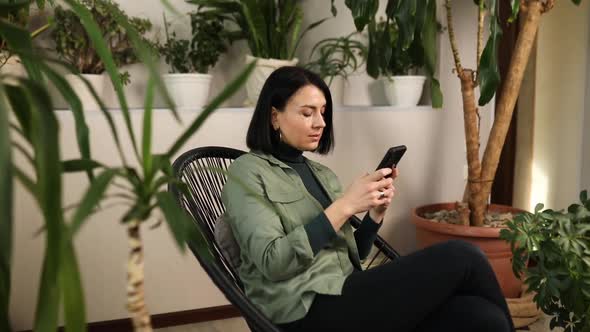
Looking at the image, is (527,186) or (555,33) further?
(527,186)

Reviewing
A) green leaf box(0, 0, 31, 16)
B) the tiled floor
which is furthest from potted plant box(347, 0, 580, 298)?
green leaf box(0, 0, 31, 16)

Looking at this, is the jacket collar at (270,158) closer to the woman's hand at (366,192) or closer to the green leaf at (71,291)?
the woman's hand at (366,192)

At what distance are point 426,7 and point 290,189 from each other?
101cm

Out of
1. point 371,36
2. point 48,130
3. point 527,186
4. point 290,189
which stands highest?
point 371,36

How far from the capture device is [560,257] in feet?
5.64

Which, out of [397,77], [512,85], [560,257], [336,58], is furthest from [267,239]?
[336,58]

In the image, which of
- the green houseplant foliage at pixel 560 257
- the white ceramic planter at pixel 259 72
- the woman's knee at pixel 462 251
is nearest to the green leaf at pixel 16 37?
the woman's knee at pixel 462 251

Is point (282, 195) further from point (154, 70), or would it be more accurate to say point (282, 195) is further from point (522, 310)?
point (522, 310)

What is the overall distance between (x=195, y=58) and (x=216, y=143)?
0.40 m

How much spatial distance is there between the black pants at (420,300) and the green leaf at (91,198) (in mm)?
800

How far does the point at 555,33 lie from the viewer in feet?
10.5

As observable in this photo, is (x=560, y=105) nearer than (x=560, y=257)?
No

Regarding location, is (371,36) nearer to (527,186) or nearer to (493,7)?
(493,7)

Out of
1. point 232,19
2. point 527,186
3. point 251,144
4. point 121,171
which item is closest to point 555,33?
point 527,186
